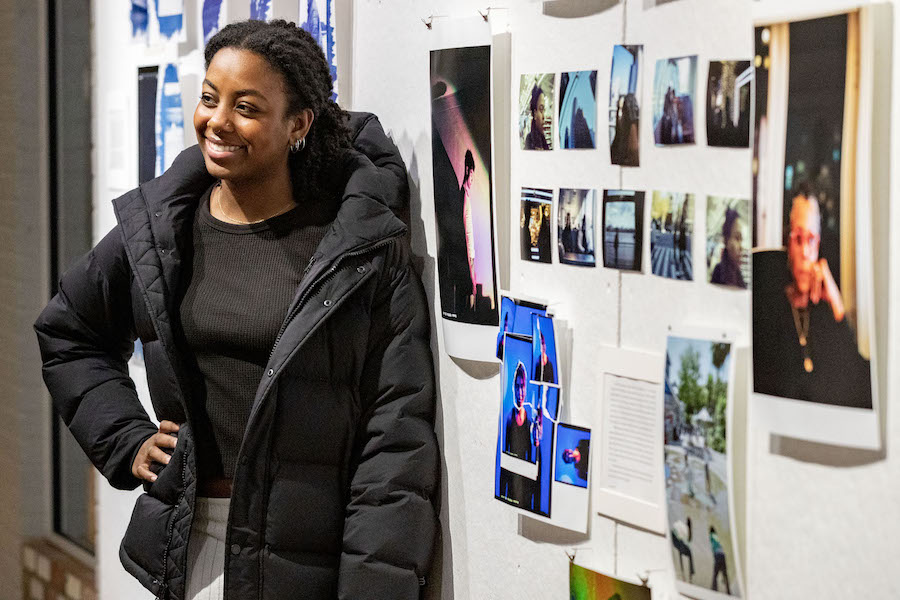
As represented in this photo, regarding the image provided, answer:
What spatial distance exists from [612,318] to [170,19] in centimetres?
151

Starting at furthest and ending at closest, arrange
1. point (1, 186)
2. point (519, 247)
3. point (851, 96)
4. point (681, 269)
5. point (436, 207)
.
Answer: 1. point (1, 186)
2. point (436, 207)
3. point (519, 247)
4. point (681, 269)
5. point (851, 96)

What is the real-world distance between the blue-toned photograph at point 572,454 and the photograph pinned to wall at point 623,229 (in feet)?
0.82

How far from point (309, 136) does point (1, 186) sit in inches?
85.8

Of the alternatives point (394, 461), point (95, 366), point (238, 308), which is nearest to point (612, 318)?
point (394, 461)

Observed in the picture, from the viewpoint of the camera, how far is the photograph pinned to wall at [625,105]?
1.36 m

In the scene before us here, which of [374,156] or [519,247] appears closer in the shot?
[519,247]

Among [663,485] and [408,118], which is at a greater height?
[408,118]

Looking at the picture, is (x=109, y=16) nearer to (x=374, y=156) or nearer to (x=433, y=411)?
(x=374, y=156)

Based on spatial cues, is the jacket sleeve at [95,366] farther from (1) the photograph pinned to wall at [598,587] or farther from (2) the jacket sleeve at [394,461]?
(1) the photograph pinned to wall at [598,587]

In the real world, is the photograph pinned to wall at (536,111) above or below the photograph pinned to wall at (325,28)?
below

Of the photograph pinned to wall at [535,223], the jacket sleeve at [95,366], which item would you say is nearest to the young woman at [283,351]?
the jacket sleeve at [95,366]

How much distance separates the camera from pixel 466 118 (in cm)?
163

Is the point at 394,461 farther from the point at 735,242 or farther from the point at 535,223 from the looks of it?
the point at 735,242

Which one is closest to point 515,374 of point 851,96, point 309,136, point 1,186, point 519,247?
point 519,247
